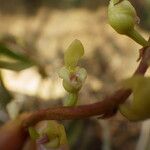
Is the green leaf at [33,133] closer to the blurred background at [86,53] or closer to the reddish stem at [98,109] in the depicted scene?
the reddish stem at [98,109]

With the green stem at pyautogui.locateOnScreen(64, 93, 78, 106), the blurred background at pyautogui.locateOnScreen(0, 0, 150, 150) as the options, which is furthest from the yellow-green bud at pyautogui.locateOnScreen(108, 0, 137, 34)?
the blurred background at pyautogui.locateOnScreen(0, 0, 150, 150)

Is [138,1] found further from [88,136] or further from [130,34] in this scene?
[130,34]

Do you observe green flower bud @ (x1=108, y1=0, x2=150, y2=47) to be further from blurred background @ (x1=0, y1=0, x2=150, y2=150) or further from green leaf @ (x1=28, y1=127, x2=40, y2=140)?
blurred background @ (x1=0, y1=0, x2=150, y2=150)

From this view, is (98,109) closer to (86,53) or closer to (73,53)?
(73,53)

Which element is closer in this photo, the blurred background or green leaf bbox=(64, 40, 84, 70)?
green leaf bbox=(64, 40, 84, 70)

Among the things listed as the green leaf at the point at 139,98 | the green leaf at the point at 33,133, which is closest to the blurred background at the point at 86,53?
the green leaf at the point at 33,133

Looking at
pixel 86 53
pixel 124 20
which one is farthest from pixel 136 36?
pixel 86 53
